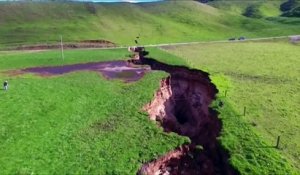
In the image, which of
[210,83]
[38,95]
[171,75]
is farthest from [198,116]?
[38,95]

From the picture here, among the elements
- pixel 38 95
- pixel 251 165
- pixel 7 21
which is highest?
pixel 7 21

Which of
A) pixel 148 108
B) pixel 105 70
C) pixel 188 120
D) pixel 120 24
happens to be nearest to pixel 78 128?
pixel 148 108

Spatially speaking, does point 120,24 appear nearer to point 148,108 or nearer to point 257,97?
point 257,97

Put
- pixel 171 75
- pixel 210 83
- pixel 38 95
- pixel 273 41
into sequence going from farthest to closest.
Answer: pixel 273 41
pixel 171 75
pixel 210 83
pixel 38 95

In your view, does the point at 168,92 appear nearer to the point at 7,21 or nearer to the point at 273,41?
the point at 273,41

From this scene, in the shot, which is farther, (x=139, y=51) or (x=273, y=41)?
(x=273, y=41)

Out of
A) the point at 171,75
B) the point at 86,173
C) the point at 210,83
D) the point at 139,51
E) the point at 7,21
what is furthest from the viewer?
the point at 7,21

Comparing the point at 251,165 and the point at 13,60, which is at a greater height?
the point at 13,60
